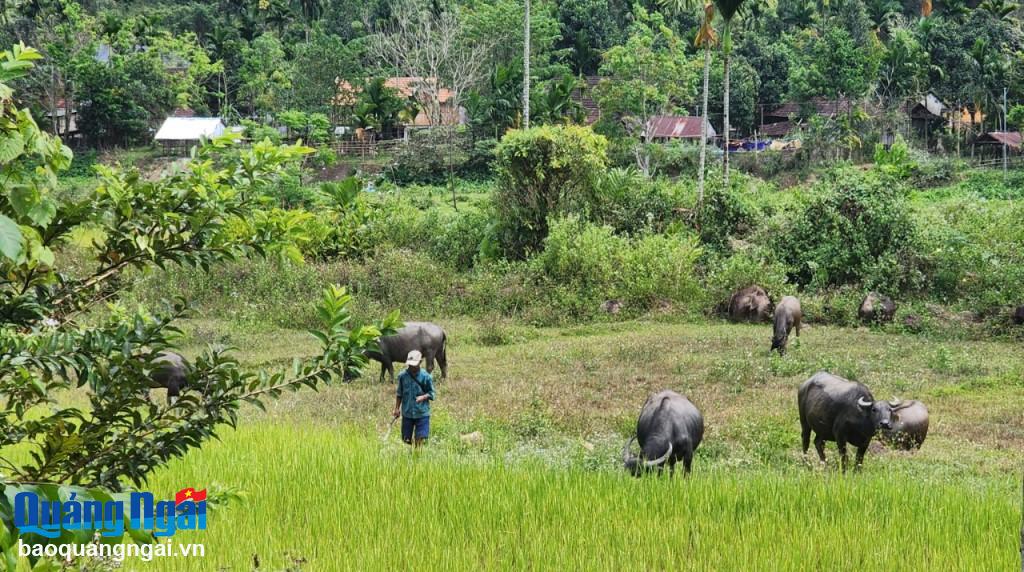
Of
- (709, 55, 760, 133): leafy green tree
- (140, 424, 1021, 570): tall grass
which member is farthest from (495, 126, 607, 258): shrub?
(709, 55, 760, 133): leafy green tree

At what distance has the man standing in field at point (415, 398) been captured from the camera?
845cm

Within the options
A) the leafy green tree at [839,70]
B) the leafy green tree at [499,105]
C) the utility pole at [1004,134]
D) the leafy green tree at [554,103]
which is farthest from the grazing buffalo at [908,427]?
the leafy green tree at [839,70]

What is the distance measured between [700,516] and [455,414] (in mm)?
4647

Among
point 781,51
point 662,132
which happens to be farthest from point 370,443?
point 781,51

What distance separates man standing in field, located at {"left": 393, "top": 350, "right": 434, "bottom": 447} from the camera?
8.45 metres

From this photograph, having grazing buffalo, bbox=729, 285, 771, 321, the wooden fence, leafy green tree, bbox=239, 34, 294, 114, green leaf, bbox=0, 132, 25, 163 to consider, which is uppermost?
leafy green tree, bbox=239, 34, 294, 114

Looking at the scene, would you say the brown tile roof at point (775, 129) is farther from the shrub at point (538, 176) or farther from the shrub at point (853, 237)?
the shrub at point (853, 237)

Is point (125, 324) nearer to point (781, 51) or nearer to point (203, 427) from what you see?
point (203, 427)

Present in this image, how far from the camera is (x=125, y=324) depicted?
296cm

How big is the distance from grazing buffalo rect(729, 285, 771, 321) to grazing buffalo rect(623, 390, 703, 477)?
31.4ft

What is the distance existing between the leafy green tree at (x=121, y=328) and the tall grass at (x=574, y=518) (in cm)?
226

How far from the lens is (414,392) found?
849 centimetres

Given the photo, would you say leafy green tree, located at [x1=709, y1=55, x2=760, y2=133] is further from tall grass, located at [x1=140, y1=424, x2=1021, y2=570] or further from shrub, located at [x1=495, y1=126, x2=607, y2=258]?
tall grass, located at [x1=140, y1=424, x2=1021, y2=570]

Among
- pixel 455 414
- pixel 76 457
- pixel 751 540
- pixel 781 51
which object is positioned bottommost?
pixel 455 414
